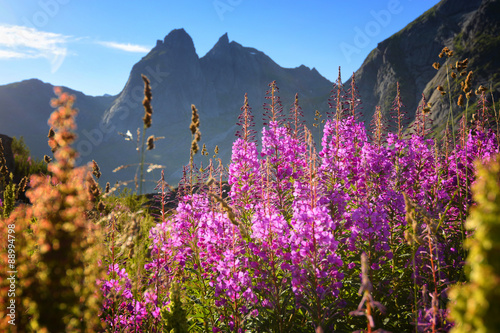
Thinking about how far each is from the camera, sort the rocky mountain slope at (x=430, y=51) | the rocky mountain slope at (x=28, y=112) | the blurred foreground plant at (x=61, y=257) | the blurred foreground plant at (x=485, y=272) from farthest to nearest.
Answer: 1. the rocky mountain slope at (x=28, y=112)
2. the rocky mountain slope at (x=430, y=51)
3. the blurred foreground plant at (x=61, y=257)
4. the blurred foreground plant at (x=485, y=272)

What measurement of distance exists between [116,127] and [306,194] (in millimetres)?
203407

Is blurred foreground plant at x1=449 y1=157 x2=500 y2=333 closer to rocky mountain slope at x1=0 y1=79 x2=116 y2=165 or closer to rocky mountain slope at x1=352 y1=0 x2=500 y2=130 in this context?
rocky mountain slope at x1=352 y1=0 x2=500 y2=130

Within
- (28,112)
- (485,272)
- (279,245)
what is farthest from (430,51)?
(28,112)

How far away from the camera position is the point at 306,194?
3.23m

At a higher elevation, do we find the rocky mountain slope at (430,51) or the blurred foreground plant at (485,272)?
the rocky mountain slope at (430,51)

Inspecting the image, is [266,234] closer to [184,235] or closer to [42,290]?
[184,235]

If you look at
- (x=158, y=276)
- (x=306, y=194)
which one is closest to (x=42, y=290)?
(x=158, y=276)

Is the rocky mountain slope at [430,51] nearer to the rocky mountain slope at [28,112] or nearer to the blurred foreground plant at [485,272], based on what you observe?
the blurred foreground plant at [485,272]

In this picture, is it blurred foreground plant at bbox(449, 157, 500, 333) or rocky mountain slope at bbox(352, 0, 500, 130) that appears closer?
blurred foreground plant at bbox(449, 157, 500, 333)

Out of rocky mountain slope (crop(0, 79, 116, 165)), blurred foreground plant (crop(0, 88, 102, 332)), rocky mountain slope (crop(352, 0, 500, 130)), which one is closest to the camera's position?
blurred foreground plant (crop(0, 88, 102, 332))

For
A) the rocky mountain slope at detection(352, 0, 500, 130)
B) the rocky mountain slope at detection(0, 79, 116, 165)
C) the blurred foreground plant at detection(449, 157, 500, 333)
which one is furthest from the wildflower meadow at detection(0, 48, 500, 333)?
the rocky mountain slope at detection(0, 79, 116, 165)

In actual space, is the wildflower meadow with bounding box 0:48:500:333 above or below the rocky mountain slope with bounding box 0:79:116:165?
below

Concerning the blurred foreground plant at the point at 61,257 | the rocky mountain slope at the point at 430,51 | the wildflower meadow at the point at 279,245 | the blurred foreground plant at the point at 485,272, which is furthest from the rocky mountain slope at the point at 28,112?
the blurred foreground plant at the point at 485,272

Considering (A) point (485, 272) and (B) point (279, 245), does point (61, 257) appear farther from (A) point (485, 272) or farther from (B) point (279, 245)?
(B) point (279, 245)
